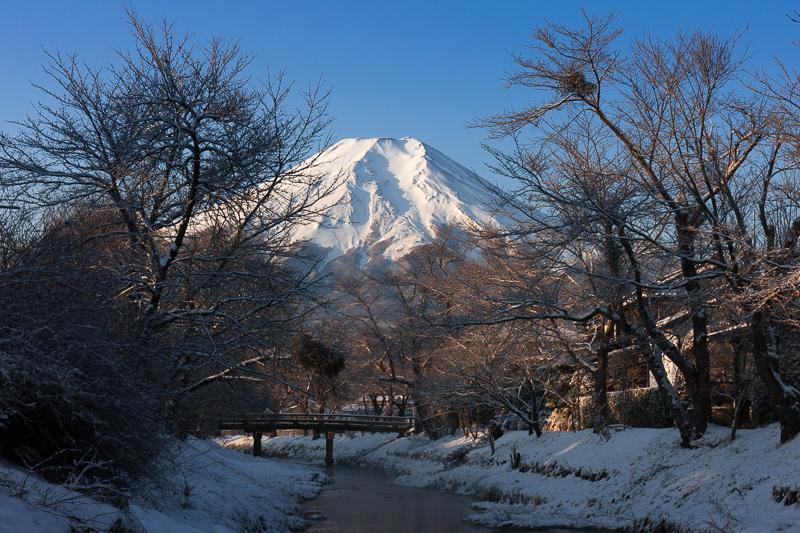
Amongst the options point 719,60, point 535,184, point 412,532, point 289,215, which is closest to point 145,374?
point 289,215

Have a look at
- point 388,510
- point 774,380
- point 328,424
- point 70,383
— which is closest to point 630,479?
point 774,380

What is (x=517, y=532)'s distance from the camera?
1317cm

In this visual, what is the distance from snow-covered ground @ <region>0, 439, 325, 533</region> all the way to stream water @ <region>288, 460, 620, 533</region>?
882 millimetres

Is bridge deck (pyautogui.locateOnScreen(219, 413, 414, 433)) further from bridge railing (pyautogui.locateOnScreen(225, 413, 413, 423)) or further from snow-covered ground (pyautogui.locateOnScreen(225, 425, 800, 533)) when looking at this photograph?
snow-covered ground (pyautogui.locateOnScreen(225, 425, 800, 533))

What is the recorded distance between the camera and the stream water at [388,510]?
14406mm

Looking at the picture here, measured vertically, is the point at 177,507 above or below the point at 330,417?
below

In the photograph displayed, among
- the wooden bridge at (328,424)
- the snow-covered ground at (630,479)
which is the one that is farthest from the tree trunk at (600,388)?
the wooden bridge at (328,424)

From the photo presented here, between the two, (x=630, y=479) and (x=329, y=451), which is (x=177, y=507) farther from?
(x=329, y=451)

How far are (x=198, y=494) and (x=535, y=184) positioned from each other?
300 inches

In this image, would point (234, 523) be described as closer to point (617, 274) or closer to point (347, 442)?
point (617, 274)

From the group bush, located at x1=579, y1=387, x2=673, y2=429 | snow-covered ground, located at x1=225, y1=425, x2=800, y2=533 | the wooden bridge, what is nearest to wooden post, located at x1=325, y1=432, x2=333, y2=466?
the wooden bridge

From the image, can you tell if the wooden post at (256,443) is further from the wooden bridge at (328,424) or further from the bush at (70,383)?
the bush at (70,383)

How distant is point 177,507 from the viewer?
9.17 metres

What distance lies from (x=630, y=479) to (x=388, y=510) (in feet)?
22.6
